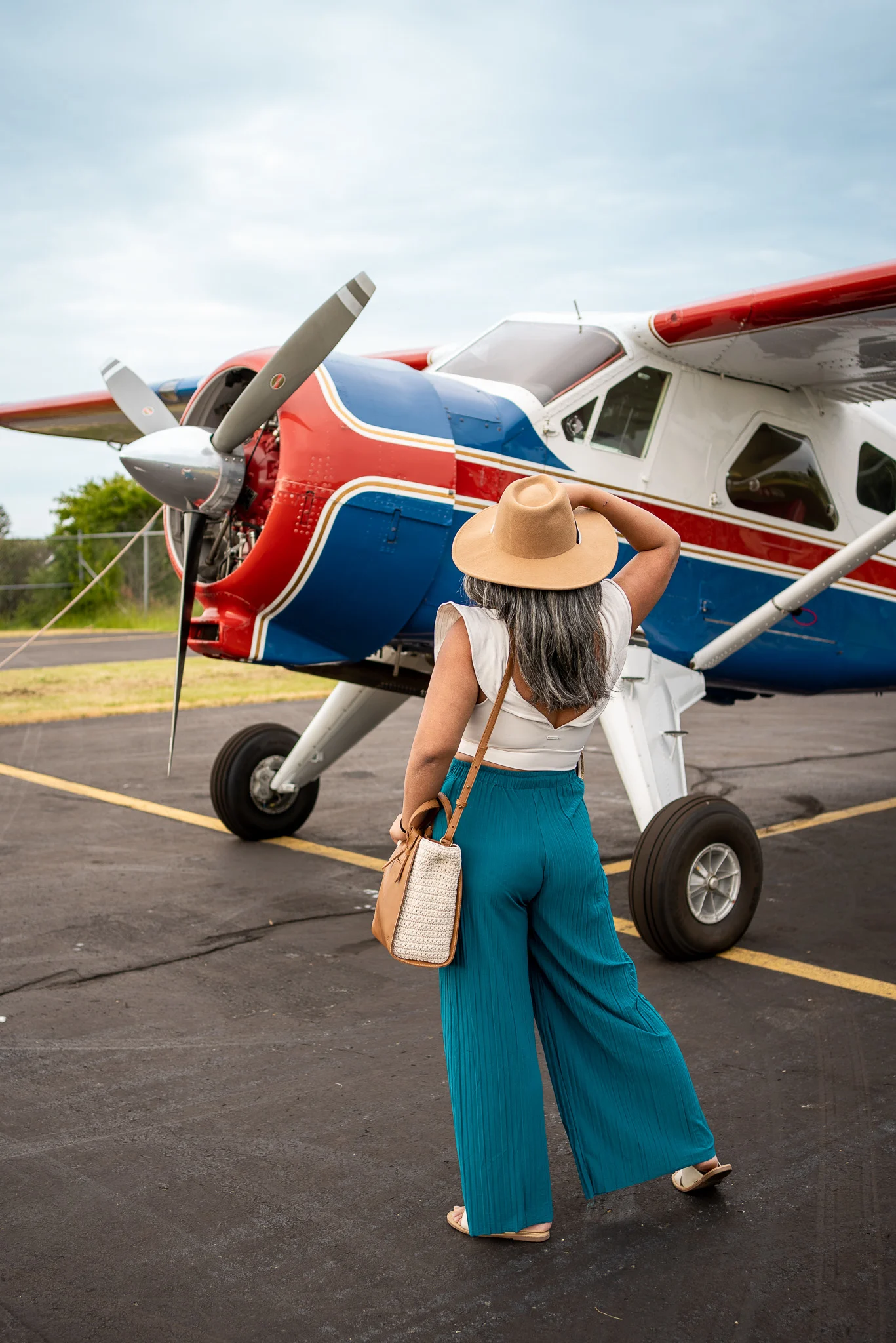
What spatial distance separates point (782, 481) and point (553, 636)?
412 cm

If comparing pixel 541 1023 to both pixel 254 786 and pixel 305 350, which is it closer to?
pixel 305 350

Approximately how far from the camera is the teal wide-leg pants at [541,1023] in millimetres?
2721

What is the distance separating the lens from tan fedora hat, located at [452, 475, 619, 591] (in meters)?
2.68

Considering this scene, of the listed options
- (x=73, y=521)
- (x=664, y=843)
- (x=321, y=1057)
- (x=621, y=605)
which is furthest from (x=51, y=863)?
(x=73, y=521)

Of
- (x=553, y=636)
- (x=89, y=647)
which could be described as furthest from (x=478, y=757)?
(x=89, y=647)

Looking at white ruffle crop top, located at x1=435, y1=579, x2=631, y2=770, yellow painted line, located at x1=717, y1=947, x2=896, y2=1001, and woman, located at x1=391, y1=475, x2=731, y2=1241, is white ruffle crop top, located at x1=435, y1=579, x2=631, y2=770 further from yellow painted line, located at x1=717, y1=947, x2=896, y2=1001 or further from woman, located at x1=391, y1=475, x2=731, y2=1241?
yellow painted line, located at x1=717, y1=947, x2=896, y2=1001

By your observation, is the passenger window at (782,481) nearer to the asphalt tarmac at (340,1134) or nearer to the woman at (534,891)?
the asphalt tarmac at (340,1134)

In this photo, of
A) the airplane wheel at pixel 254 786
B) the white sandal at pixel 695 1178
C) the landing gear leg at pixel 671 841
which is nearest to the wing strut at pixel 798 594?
the landing gear leg at pixel 671 841

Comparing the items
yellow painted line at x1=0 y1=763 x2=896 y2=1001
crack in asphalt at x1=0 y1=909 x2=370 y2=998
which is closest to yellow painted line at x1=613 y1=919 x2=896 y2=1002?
yellow painted line at x1=0 y1=763 x2=896 y2=1001

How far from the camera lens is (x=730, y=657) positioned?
629 centimetres

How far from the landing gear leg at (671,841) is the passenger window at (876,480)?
79.0 inches

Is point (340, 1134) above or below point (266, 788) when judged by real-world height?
below

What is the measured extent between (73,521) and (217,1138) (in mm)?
32452

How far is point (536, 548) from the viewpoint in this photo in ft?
8.89
